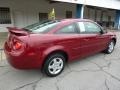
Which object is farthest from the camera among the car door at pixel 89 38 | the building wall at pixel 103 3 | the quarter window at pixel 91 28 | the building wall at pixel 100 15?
the building wall at pixel 100 15

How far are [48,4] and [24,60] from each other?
1047cm

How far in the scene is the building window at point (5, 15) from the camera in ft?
34.3

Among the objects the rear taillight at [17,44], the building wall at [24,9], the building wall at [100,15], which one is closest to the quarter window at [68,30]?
the rear taillight at [17,44]

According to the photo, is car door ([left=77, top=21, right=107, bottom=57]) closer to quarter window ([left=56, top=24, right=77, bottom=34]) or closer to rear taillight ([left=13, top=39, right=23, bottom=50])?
quarter window ([left=56, top=24, right=77, bottom=34])

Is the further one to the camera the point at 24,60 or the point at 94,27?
the point at 94,27

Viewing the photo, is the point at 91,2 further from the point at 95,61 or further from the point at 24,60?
the point at 24,60

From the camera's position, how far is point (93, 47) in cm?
448

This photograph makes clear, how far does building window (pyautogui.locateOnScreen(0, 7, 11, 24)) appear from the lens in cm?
1046

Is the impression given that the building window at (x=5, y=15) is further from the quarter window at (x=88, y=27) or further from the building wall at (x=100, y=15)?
the building wall at (x=100, y=15)

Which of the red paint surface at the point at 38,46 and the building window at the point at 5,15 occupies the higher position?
the building window at the point at 5,15

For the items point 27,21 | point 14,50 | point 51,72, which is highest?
point 27,21

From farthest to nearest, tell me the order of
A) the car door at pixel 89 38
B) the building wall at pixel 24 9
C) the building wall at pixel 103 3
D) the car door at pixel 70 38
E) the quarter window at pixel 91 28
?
1. the building wall at pixel 24 9
2. the building wall at pixel 103 3
3. the quarter window at pixel 91 28
4. the car door at pixel 89 38
5. the car door at pixel 70 38

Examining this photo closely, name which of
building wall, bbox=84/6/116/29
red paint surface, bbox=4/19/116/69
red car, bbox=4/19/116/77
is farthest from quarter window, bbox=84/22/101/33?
building wall, bbox=84/6/116/29

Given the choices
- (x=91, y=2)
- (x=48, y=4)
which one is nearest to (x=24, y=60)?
(x=91, y=2)
